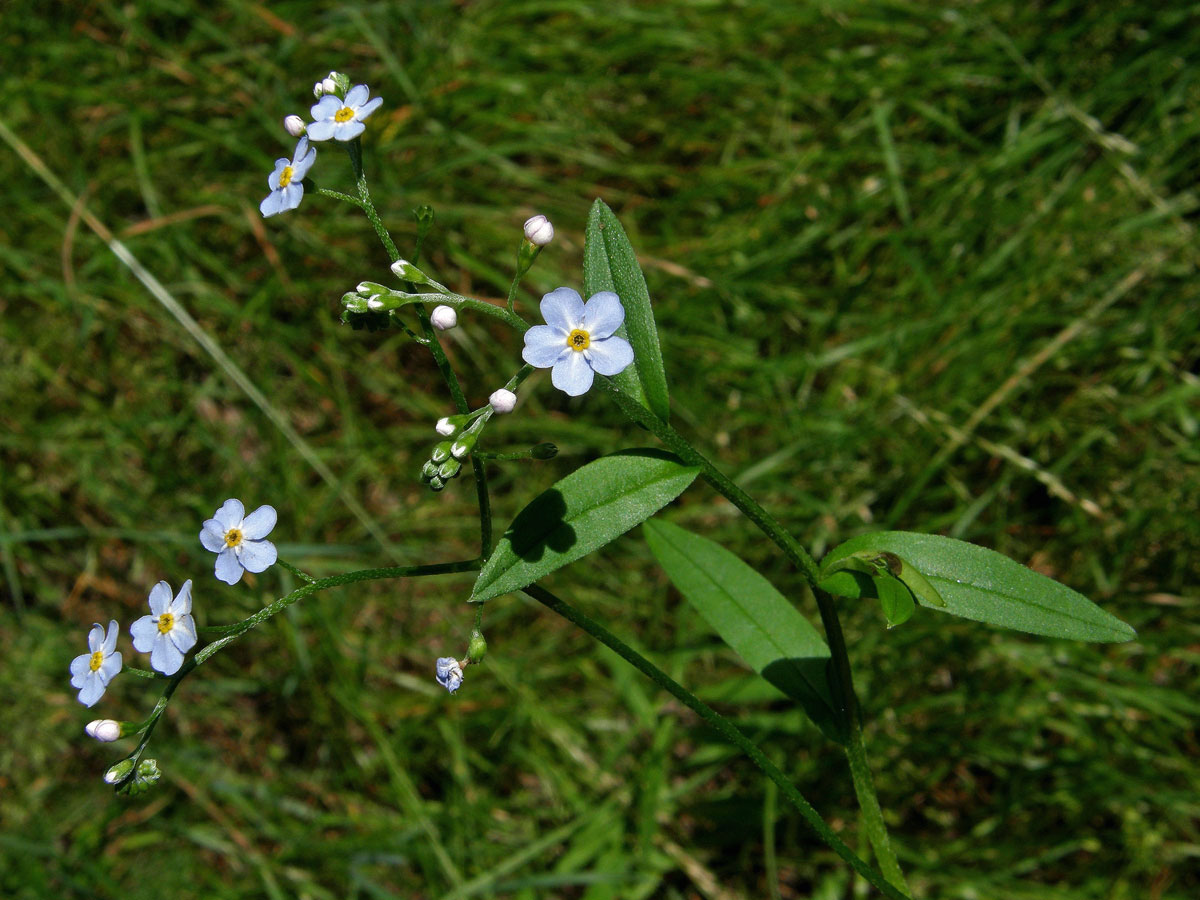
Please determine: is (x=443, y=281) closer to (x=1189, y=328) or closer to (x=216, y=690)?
(x=216, y=690)

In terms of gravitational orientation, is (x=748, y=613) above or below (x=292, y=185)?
below

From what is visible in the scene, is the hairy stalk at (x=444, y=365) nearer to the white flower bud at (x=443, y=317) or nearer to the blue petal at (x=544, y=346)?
the white flower bud at (x=443, y=317)

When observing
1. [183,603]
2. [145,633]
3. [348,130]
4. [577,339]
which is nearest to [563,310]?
[577,339]

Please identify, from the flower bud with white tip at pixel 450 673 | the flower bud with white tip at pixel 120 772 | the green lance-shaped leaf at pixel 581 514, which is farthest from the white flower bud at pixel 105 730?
the green lance-shaped leaf at pixel 581 514

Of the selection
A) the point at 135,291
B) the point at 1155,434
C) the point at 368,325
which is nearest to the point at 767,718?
the point at 1155,434

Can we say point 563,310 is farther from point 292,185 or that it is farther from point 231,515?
point 231,515

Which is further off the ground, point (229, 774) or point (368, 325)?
point (368, 325)

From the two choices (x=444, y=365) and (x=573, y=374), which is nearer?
(x=573, y=374)
